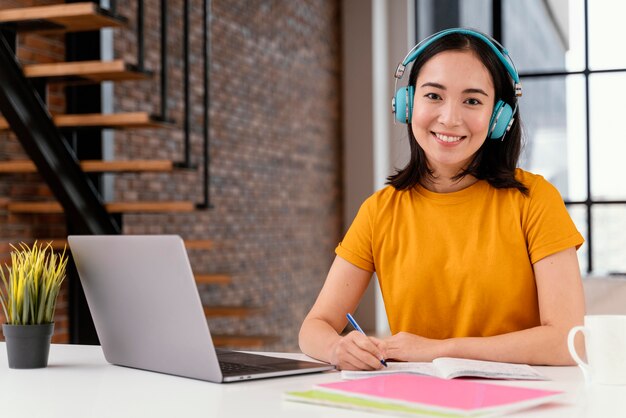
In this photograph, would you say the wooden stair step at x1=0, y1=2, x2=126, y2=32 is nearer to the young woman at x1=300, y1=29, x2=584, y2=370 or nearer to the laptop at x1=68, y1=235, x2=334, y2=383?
the young woman at x1=300, y1=29, x2=584, y2=370

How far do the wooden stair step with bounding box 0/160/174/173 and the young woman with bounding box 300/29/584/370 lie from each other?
72.7 inches

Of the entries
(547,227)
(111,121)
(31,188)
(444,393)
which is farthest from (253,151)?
(444,393)

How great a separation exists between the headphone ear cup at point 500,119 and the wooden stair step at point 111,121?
197 cm

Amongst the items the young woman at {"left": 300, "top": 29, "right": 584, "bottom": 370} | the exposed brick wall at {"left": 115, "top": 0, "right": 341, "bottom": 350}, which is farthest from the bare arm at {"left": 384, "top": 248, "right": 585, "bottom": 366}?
the exposed brick wall at {"left": 115, "top": 0, "right": 341, "bottom": 350}

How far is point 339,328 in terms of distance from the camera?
6.49 feet

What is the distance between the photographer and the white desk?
1.18 m

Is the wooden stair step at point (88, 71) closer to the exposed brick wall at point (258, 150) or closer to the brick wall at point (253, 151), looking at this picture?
the brick wall at point (253, 151)

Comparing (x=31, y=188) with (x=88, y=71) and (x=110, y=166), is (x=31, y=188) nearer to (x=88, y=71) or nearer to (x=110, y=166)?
(x=110, y=166)

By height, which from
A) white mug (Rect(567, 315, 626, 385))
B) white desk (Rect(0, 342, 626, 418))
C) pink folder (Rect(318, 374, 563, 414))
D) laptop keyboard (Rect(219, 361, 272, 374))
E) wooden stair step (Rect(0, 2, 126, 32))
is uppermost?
wooden stair step (Rect(0, 2, 126, 32))

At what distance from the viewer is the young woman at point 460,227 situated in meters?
1.90

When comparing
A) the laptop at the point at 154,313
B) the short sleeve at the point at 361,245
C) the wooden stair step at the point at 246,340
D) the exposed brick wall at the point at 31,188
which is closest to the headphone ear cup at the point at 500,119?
the short sleeve at the point at 361,245

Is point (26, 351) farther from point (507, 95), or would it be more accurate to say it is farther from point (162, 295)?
point (507, 95)

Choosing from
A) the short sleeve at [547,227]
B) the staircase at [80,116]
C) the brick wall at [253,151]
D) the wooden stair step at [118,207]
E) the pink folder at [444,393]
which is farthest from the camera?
the brick wall at [253,151]

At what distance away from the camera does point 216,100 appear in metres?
6.02
